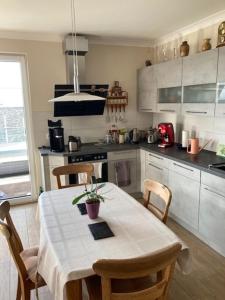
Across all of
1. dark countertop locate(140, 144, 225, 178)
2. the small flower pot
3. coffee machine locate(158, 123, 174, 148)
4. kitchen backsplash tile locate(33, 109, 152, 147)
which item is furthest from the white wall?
the small flower pot

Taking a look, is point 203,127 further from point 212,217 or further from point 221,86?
point 212,217

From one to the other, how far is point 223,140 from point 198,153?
0.32m

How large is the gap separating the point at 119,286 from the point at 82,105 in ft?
8.50

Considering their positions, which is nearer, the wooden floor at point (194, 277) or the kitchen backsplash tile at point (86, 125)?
the wooden floor at point (194, 277)

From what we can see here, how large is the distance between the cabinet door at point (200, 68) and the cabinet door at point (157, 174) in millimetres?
1119

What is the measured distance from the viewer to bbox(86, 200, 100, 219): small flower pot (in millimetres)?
1705

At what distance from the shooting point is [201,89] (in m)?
2.80

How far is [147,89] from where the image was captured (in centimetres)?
373

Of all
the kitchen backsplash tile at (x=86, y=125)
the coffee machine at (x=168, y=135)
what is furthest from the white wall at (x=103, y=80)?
the coffee machine at (x=168, y=135)

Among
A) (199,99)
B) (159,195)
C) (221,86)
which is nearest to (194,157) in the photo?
(199,99)

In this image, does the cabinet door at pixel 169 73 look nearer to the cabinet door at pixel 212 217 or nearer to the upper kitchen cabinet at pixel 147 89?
the upper kitchen cabinet at pixel 147 89

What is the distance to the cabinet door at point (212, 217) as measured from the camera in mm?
2277

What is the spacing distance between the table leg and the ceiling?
2.26 meters

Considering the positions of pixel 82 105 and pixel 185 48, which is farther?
pixel 82 105
